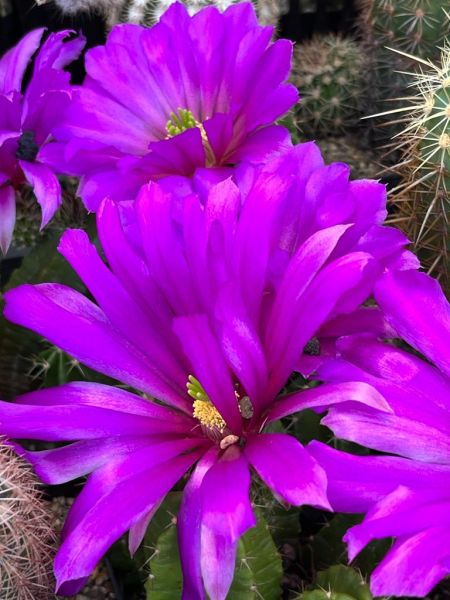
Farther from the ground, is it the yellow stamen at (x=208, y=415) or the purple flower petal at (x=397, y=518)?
the purple flower petal at (x=397, y=518)

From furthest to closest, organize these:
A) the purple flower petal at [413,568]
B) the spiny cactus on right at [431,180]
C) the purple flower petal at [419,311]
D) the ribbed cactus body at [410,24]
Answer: the ribbed cactus body at [410,24]
the spiny cactus on right at [431,180]
the purple flower petal at [419,311]
the purple flower petal at [413,568]

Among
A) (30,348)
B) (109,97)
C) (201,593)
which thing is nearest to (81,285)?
(30,348)

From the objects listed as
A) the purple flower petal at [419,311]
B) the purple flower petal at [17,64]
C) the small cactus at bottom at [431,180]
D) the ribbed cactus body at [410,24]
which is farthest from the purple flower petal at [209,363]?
the ribbed cactus body at [410,24]

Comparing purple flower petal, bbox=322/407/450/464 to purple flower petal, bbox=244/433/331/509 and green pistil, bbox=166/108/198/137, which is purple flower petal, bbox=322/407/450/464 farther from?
green pistil, bbox=166/108/198/137

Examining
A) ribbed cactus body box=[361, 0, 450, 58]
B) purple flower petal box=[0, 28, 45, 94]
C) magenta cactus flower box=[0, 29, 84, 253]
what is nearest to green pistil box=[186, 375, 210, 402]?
magenta cactus flower box=[0, 29, 84, 253]

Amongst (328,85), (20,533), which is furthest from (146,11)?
(20,533)

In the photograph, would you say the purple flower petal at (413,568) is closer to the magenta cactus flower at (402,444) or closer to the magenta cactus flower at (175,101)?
the magenta cactus flower at (402,444)

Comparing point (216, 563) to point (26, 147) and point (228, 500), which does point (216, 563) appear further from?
point (26, 147)
